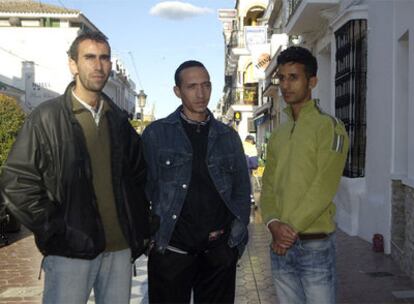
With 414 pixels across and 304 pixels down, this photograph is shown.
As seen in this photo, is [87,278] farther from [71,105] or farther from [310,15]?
[310,15]

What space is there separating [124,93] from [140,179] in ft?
247

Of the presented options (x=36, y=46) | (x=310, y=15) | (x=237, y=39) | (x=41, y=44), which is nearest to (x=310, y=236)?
(x=310, y=15)

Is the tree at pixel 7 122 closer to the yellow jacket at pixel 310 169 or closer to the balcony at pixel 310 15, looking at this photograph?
the balcony at pixel 310 15

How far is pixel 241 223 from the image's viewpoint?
3.49m

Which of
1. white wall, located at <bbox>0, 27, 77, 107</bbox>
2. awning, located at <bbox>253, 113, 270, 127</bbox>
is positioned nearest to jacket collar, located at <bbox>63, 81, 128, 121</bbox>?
awning, located at <bbox>253, 113, 270, 127</bbox>

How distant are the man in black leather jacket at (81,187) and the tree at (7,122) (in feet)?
22.9

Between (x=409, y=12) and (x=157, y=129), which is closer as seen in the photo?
(x=157, y=129)

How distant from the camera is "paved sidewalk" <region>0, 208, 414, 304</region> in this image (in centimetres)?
573

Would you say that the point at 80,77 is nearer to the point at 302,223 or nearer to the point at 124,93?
the point at 302,223

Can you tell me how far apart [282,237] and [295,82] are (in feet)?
2.84

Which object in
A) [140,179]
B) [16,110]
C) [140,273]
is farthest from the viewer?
[16,110]

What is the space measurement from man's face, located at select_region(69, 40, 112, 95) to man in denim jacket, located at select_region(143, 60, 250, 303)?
601mm

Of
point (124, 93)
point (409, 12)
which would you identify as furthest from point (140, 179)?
point (124, 93)

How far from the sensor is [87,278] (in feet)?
9.61
